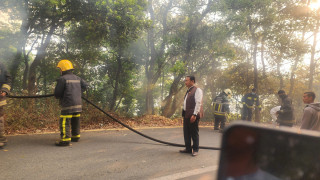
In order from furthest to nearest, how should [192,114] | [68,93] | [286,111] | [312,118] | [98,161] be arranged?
[286,111] → [68,93] → [192,114] → [98,161] → [312,118]

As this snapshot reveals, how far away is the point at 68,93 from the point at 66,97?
0.11 metres

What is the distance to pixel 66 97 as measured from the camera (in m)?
5.53

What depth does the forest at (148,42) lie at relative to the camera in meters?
9.96

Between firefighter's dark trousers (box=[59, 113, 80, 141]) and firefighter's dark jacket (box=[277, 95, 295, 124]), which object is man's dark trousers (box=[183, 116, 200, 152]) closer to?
firefighter's dark trousers (box=[59, 113, 80, 141])

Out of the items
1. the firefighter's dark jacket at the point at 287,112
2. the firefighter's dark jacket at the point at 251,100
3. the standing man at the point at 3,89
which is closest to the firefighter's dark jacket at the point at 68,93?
the standing man at the point at 3,89

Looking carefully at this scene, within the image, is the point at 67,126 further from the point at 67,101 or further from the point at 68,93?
the point at 68,93

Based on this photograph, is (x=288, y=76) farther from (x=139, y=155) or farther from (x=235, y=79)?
(x=139, y=155)

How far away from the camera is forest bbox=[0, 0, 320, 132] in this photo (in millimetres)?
9961

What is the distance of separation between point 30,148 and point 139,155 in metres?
2.48

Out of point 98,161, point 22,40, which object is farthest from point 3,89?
point 22,40

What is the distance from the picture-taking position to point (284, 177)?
27.0 inches

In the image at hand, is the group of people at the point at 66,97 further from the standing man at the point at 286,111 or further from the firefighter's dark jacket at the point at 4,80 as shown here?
the standing man at the point at 286,111

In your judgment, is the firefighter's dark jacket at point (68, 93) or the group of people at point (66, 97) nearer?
the group of people at point (66, 97)

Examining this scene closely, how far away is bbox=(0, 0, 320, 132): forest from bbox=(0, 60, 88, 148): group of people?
214cm
